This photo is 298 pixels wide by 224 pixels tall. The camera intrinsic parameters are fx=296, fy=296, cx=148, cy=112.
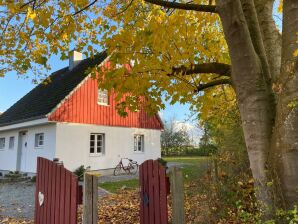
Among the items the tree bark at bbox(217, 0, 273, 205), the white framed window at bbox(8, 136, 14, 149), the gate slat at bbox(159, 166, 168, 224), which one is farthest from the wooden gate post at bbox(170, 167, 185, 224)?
the white framed window at bbox(8, 136, 14, 149)

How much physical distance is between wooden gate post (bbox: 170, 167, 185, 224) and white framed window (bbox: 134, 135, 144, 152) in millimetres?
16837

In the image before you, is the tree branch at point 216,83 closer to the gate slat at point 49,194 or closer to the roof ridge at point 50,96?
the gate slat at point 49,194

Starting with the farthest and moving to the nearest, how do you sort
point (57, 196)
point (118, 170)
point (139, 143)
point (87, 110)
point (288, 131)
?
point (139, 143), point (118, 170), point (87, 110), point (57, 196), point (288, 131)

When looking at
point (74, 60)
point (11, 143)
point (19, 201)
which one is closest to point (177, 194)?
point (19, 201)

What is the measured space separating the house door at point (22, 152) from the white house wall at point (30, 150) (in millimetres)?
121

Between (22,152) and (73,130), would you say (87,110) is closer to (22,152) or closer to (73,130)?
(73,130)

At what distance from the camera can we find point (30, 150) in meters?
17.5

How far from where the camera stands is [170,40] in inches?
195

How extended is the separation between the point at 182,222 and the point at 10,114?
65.9 feet

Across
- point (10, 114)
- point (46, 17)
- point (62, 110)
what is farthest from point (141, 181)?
point (10, 114)

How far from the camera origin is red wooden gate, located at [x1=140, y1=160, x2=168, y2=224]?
3721mm

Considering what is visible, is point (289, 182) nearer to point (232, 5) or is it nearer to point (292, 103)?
point (292, 103)

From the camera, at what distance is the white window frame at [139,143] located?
20516 millimetres

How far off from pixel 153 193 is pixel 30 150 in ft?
50.4
